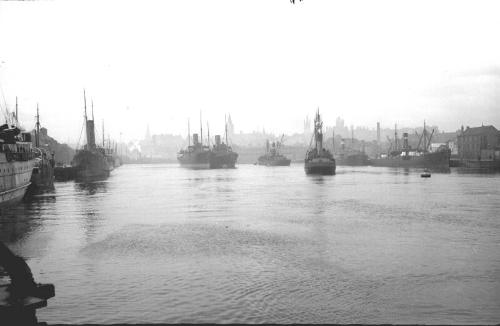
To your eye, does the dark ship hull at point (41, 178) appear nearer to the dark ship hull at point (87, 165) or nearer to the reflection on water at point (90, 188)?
the reflection on water at point (90, 188)

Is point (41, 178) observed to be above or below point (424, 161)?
above

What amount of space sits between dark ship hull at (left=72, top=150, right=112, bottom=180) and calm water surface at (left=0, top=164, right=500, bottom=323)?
72.4m

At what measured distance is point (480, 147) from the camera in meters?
156

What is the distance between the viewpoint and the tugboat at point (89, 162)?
353 feet

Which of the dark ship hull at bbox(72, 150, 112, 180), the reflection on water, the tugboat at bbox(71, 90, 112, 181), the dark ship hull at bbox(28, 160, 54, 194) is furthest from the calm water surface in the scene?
the tugboat at bbox(71, 90, 112, 181)

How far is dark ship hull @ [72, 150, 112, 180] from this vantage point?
350ft

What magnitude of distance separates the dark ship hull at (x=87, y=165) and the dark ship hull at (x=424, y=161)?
9977 centimetres

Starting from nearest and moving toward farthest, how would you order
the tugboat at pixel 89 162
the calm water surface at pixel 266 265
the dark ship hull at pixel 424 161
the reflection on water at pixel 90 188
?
the calm water surface at pixel 266 265 < the reflection on water at pixel 90 188 < the tugboat at pixel 89 162 < the dark ship hull at pixel 424 161

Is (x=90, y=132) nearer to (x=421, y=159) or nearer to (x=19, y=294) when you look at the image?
(x=421, y=159)

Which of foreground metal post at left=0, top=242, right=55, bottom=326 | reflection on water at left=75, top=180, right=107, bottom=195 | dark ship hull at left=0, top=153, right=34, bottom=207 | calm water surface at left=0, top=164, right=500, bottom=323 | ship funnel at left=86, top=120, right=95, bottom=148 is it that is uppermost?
ship funnel at left=86, top=120, right=95, bottom=148

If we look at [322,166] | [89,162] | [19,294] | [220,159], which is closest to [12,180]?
[19,294]

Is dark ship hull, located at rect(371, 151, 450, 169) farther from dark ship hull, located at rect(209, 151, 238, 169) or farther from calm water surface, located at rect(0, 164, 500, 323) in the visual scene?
calm water surface, located at rect(0, 164, 500, 323)

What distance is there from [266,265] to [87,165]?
330 feet

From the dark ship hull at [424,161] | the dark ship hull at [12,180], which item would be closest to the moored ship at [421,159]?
the dark ship hull at [424,161]
